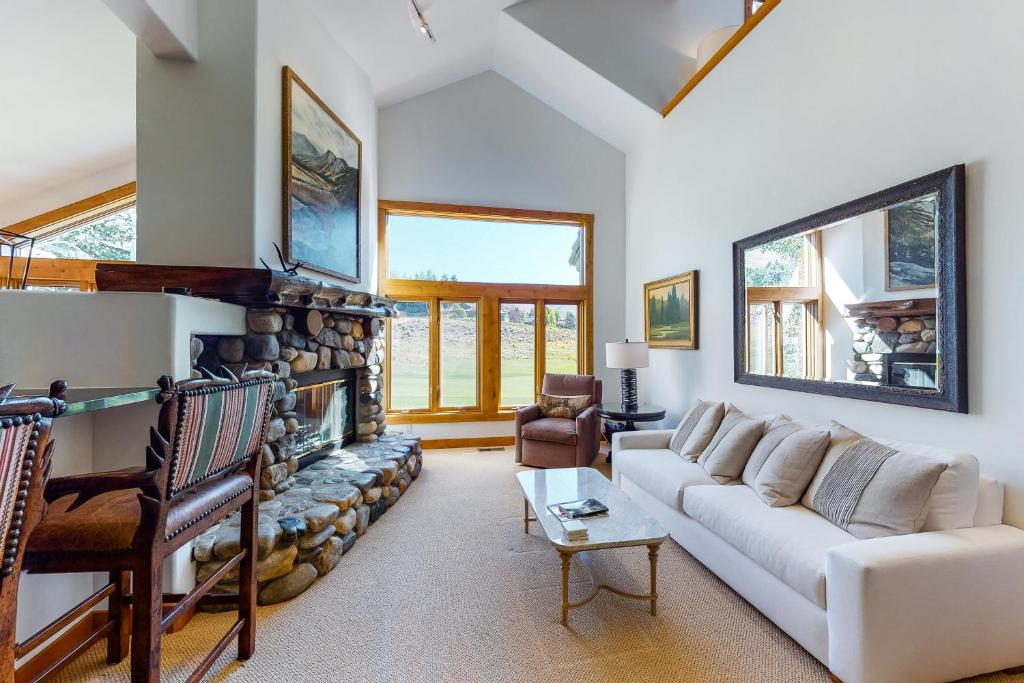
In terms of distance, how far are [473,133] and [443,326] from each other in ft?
7.78

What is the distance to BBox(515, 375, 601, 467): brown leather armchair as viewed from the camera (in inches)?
160

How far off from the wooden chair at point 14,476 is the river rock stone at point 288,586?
1415 mm

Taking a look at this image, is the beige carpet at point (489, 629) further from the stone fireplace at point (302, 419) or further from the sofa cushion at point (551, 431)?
the sofa cushion at point (551, 431)

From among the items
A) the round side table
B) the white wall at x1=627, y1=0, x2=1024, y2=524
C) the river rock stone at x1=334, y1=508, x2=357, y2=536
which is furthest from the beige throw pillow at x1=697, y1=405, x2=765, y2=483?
the river rock stone at x1=334, y1=508, x2=357, y2=536

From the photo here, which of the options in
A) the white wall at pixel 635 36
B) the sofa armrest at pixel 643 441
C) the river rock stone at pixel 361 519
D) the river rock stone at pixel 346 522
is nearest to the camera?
the river rock stone at pixel 346 522

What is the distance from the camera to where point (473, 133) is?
5117 mm

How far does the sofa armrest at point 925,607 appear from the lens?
4.78 feet

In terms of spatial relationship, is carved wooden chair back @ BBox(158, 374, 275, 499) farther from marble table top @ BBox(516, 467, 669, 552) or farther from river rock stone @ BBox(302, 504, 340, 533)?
marble table top @ BBox(516, 467, 669, 552)

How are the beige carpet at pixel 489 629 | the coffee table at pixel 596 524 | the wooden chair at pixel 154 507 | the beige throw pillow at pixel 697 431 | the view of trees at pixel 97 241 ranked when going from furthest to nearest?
the view of trees at pixel 97 241 < the beige throw pillow at pixel 697 431 < the coffee table at pixel 596 524 < the beige carpet at pixel 489 629 < the wooden chair at pixel 154 507

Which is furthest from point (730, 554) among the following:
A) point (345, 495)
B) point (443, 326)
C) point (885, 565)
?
point (443, 326)

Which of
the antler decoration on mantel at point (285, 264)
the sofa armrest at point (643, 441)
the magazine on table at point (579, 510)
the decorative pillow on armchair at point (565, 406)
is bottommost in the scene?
the magazine on table at point (579, 510)

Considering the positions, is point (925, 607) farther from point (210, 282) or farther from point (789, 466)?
point (210, 282)

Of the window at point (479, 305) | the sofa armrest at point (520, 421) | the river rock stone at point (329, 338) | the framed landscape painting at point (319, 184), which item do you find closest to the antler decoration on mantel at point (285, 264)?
the framed landscape painting at point (319, 184)

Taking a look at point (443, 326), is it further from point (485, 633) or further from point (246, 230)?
point (485, 633)
